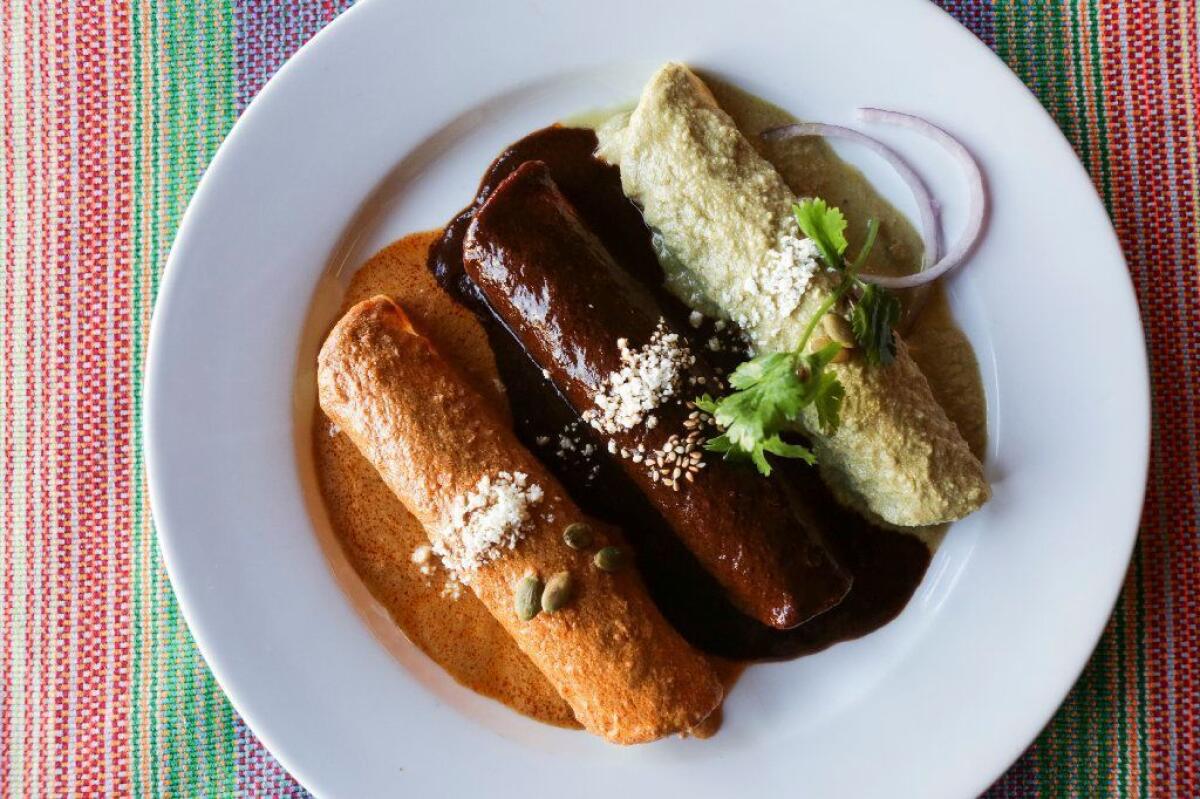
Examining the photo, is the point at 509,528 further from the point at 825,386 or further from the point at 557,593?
the point at 825,386

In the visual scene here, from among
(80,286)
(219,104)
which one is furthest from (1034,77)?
(80,286)

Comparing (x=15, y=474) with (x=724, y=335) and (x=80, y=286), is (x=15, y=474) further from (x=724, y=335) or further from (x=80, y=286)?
(x=724, y=335)

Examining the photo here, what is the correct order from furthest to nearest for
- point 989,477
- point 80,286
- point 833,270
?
point 80,286 < point 989,477 < point 833,270

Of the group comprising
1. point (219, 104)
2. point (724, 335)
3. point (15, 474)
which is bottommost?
point (15, 474)

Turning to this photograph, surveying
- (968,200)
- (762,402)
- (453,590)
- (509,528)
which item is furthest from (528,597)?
(968,200)

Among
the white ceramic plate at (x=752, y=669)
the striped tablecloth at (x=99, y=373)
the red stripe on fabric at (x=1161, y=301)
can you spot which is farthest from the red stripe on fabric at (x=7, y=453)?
the red stripe on fabric at (x=1161, y=301)

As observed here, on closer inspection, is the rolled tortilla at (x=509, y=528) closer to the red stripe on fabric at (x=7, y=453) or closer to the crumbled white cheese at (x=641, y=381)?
the crumbled white cheese at (x=641, y=381)
